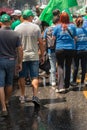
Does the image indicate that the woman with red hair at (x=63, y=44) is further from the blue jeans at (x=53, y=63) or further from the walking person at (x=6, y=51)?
the walking person at (x=6, y=51)

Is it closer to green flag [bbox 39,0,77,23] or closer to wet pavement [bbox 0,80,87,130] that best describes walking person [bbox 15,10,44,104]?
wet pavement [bbox 0,80,87,130]

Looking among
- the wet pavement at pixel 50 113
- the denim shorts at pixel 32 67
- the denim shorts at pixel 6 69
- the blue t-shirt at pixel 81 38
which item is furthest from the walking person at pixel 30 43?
the blue t-shirt at pixel 81 38

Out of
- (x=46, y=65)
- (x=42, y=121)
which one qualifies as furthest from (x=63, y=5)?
(x=42, y=121)

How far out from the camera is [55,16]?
1088 centimetres

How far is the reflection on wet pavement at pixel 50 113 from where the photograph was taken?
7547 mm

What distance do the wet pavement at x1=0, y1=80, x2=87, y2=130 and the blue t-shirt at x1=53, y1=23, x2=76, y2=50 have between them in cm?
109

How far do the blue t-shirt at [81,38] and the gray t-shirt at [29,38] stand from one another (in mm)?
2018

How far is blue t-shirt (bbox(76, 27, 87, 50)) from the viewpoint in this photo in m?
11.0

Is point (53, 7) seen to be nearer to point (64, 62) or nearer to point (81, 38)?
point (81, 38)

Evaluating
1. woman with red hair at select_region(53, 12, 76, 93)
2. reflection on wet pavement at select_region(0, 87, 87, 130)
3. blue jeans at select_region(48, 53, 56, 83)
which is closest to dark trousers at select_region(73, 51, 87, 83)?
blue jeans at select_region(48, 53, 56, 83)

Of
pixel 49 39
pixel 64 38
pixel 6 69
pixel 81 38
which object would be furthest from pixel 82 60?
pixel 6 69

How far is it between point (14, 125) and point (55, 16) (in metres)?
4.02

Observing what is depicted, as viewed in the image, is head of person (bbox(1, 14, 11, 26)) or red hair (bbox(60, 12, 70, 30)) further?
red hair (bbox(60, 12, 70, 30))

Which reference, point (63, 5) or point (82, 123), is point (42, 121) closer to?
point (82, 123)
